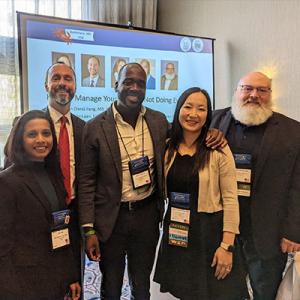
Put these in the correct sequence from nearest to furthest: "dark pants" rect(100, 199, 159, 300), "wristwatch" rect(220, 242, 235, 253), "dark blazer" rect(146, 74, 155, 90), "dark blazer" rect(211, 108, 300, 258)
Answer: "wristwatch" rect(220, 242, 235, 253) < "dark pants" rect(100, 199, 159, 300) < "dark blazer" rect(211, 108, 300, 258) < "dark blazer" rect(146, 74, 155, 90)

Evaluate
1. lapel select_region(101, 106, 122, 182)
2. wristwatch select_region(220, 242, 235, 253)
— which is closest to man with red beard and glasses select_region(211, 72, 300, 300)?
wristwatch select_region(220, 242, 235, 253)

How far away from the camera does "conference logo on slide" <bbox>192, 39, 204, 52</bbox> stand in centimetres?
336

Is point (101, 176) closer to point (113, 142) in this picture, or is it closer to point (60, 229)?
point (113, 142)

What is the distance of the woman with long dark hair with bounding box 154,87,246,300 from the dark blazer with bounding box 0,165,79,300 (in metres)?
0.56

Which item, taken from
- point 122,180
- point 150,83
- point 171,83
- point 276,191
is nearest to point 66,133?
point 122,180

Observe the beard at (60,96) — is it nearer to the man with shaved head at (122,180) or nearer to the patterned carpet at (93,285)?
the man with shaved head at (122,180)

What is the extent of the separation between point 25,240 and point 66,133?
1.78 feet

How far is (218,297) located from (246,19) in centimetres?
246

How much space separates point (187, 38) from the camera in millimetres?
3330

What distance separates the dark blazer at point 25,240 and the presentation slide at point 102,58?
1.50 metres

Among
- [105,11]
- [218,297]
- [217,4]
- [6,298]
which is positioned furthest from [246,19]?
[6,298]

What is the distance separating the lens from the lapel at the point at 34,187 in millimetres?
1388

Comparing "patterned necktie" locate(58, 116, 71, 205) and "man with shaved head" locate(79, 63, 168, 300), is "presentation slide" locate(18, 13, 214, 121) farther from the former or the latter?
"man with shaved head" locate(79, 63, 168, 300)

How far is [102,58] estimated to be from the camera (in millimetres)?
3049
